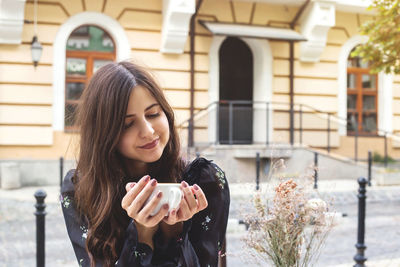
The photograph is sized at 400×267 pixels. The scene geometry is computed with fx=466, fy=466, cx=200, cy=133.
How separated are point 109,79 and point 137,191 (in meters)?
0.52

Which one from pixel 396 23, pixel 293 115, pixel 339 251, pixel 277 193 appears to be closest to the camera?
pixel 277 193

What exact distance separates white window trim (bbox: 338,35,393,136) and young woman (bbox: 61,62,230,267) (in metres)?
12.6

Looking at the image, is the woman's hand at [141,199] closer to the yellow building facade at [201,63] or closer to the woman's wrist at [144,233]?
the woman's wrist at [144,233]

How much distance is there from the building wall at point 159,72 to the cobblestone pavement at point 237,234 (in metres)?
1.91

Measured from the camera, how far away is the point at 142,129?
184 centimetres

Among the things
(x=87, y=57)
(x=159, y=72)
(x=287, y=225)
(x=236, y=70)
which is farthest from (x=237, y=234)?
(x=236, y=70)

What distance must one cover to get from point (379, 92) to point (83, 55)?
937 centimetres

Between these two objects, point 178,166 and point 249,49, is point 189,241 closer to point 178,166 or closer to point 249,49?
point 178,166

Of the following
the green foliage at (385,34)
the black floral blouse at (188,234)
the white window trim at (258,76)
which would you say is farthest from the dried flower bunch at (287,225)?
the white window trim at (258,76)

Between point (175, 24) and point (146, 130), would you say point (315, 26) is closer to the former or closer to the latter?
point (175, 24)

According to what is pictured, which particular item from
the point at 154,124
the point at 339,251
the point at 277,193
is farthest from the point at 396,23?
the point at 154,124

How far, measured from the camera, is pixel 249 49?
14711mm

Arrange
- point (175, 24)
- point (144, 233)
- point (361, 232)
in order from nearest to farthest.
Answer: point (144, 233) → point (361, 232) → point (175, 24)

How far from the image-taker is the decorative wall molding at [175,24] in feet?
38.7
